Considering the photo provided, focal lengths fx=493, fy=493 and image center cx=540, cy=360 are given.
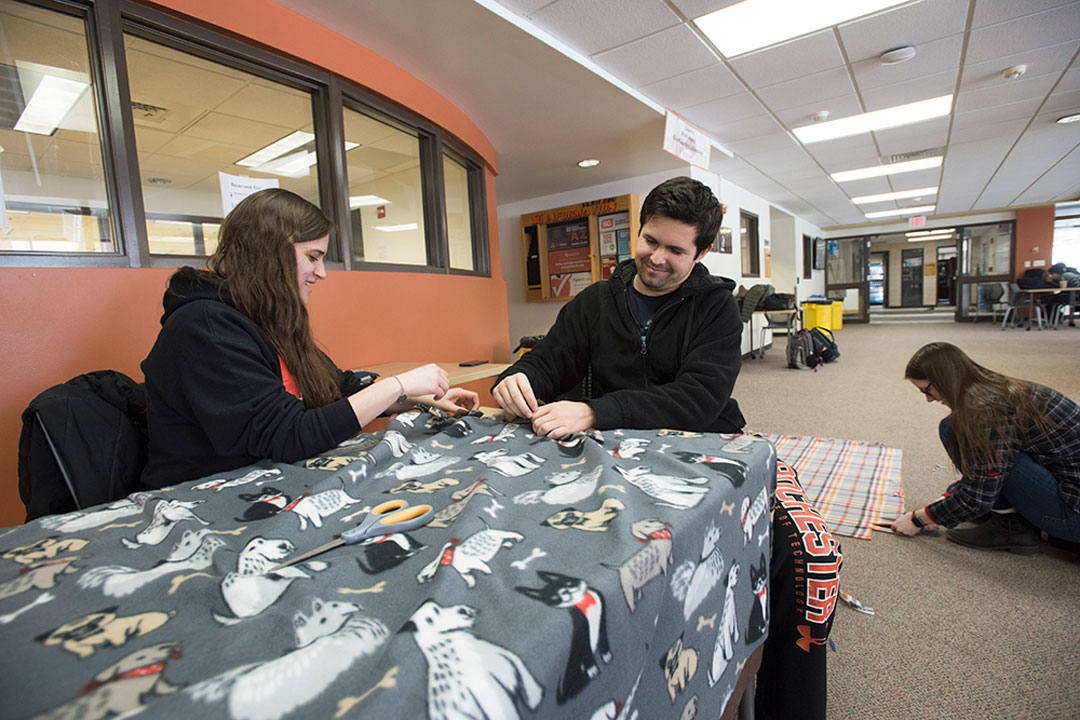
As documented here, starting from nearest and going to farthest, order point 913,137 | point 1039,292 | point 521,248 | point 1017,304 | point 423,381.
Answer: point 423,381 → point 913,137 → point 521,248 → point 1039,292 → point 1017,304

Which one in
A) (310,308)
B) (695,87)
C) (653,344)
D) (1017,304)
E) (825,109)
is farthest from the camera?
(1017,304)

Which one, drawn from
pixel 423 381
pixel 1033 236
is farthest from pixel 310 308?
pixel 1033 236

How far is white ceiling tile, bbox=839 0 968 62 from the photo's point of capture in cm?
288

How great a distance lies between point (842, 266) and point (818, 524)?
49.4ft

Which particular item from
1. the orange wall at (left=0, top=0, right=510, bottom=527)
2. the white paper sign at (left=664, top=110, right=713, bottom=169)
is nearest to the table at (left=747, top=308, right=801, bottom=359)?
the white paper sign at (left=664, top=110, right=713, bottom=169)

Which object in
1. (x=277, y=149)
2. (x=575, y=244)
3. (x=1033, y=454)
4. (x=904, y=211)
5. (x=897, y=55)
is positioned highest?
(x=904, y=211)

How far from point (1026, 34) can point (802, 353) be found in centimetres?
367

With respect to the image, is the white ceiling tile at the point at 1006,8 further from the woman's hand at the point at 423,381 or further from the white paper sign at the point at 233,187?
the white paper sign at the point at 233,187

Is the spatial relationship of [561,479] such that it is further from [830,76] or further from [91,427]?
[830,76]

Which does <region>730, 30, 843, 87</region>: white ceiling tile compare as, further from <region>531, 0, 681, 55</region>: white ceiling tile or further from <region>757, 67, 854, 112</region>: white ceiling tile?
<region>531, 0, 681, 55</region>: white ceiling tile

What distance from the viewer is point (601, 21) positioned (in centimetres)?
282

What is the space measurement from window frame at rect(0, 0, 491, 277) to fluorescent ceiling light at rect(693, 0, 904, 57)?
1870 mm

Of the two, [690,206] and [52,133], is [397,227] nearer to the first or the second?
[52,133]

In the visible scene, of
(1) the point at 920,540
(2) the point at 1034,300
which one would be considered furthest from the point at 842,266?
(1) the point at 920,540
